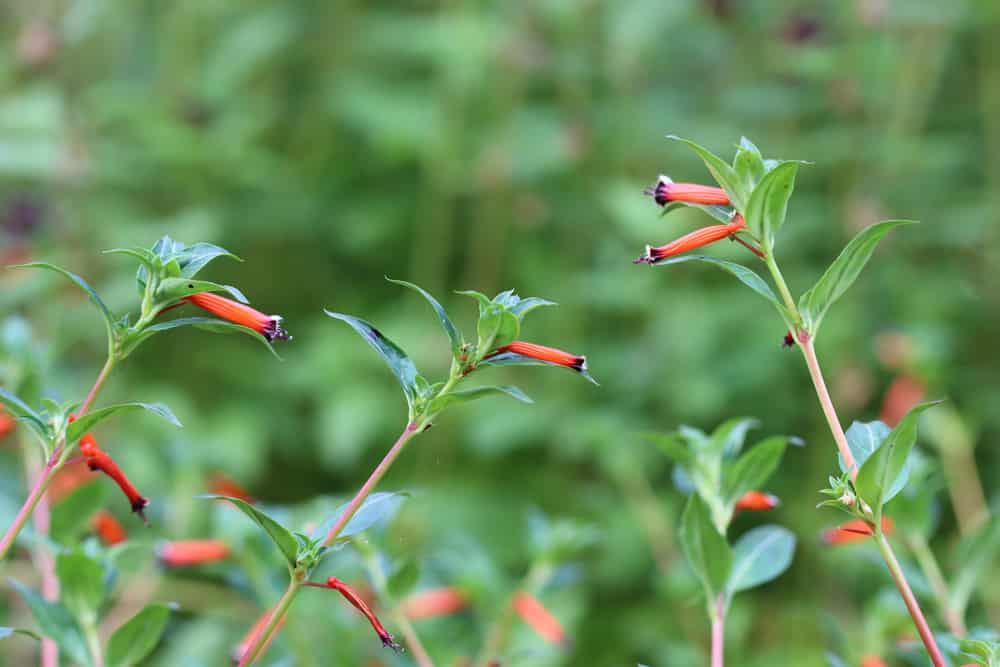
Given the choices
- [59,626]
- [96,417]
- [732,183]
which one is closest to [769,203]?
[732,183]

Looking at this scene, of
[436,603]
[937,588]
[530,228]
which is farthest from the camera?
[530,228]

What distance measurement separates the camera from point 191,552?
68 cm

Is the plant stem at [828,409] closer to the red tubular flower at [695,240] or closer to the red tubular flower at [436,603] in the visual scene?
the red tubular flower at [695,240]

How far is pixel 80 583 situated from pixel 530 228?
4.84ft

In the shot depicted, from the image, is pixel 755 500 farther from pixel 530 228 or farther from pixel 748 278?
pixel 530 228

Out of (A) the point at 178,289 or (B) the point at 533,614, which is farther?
(B) the point at 533,614

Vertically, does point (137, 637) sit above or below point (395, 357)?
below

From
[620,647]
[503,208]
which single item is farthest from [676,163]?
[620,647]

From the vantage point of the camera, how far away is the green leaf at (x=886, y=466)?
0.40 meters

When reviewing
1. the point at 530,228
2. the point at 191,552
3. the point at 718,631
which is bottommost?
the point at 530,228

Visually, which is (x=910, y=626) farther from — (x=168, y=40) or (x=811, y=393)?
(x=168, y=40)

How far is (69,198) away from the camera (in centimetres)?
176

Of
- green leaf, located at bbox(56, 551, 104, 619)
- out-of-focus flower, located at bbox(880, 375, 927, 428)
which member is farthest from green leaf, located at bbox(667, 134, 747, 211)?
out-of-focus flower, located at bbox(880, 375, 927, 428)

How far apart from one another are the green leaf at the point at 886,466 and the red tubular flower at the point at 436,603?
1.39 ft
